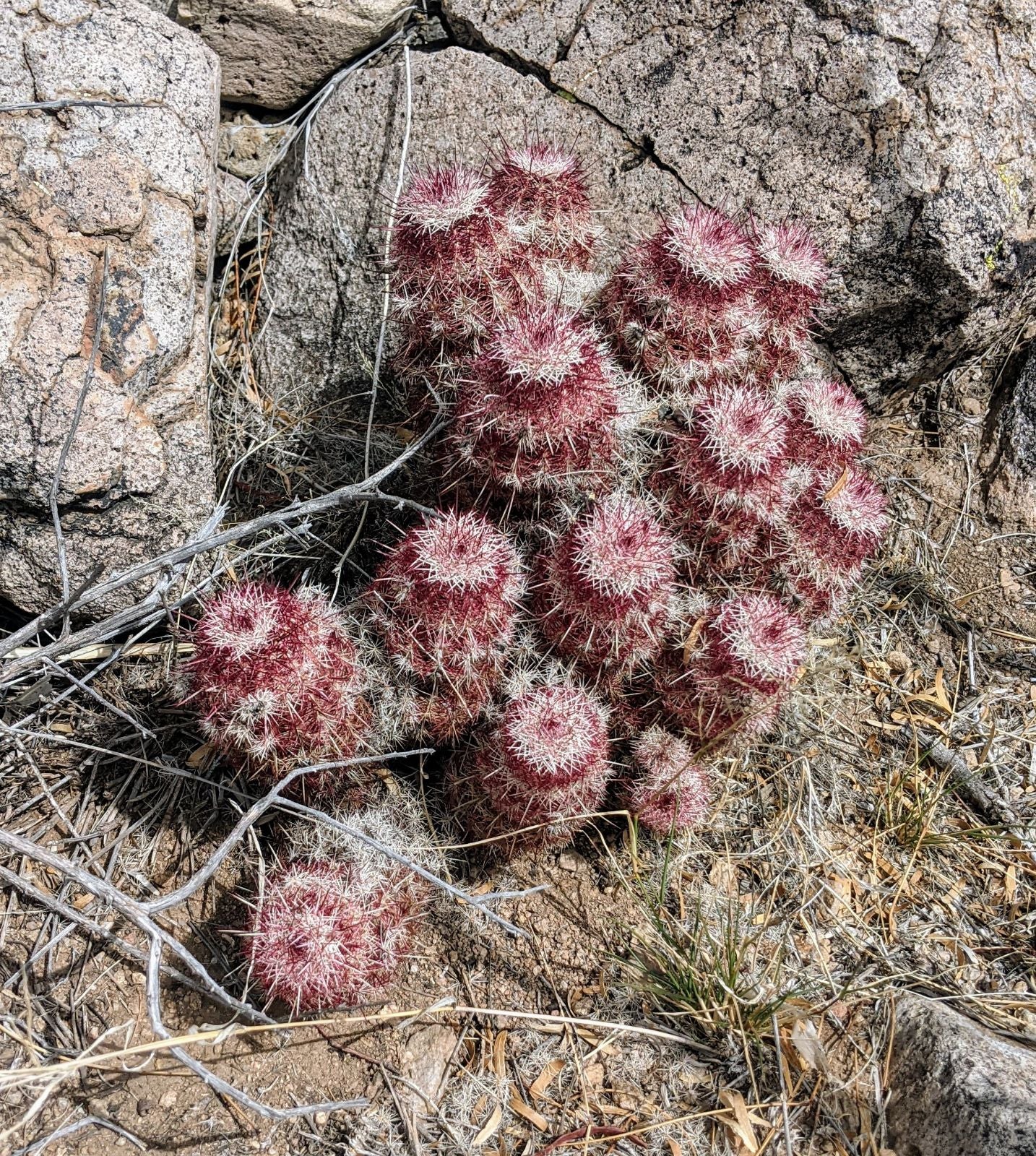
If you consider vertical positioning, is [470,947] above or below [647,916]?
below

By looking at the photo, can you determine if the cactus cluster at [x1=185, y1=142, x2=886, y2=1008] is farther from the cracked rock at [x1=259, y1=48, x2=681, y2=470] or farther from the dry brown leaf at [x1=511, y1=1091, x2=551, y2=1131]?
the cracked rock at [x1=259, y1=48, x2=681, y2=470]

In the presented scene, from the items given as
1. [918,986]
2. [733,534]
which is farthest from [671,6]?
[918,986]

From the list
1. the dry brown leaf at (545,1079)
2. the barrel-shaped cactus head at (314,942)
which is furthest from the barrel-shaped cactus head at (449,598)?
the dry brown leaf at (545,1079)

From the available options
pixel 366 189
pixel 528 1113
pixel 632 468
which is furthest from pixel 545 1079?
pixel 366 189

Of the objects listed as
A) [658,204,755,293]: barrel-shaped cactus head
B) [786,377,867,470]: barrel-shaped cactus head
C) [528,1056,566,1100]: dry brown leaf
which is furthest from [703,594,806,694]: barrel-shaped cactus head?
[528,1056,566,1100]: dry brown leaf

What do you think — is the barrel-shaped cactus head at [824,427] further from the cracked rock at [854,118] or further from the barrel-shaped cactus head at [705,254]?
the cracked rock at [854,118]

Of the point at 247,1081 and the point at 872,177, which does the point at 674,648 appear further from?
the point at 872,177
